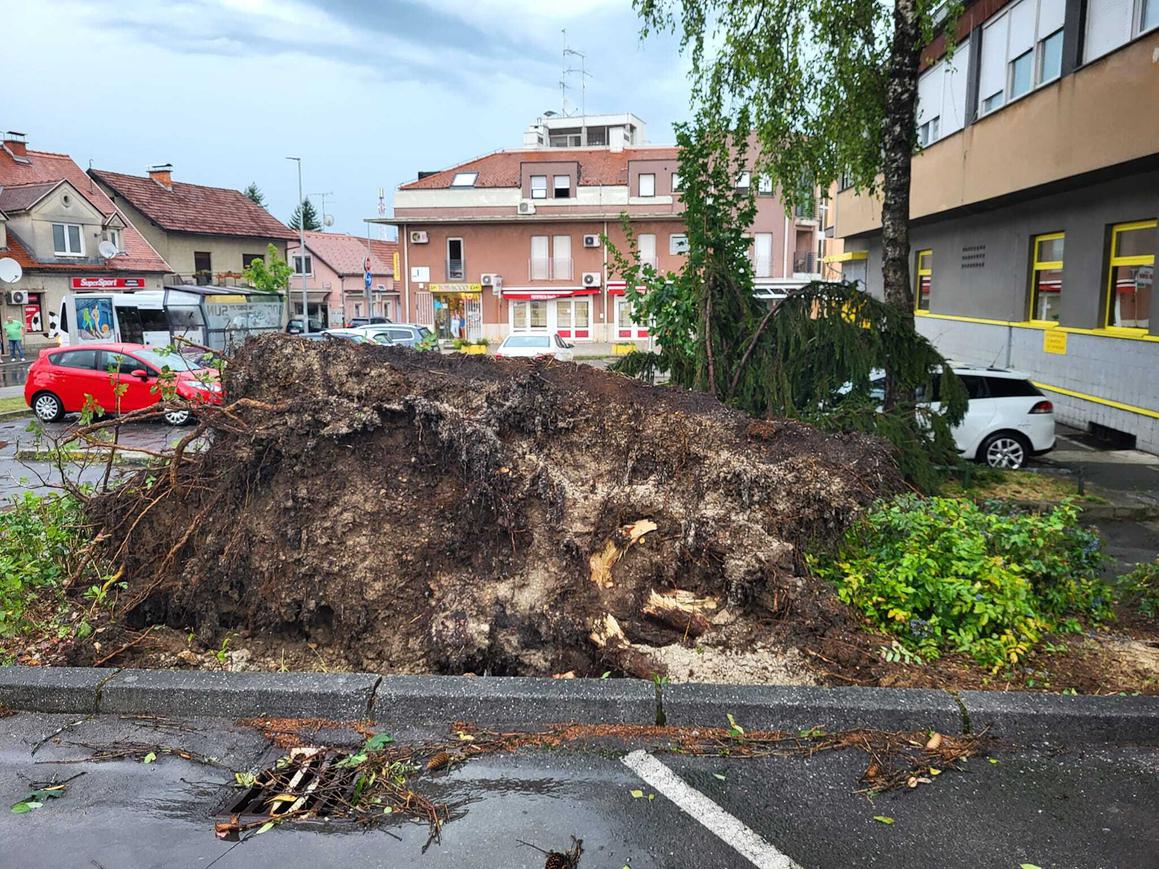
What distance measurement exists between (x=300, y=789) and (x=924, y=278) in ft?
80.6

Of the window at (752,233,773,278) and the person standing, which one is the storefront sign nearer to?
the person standing

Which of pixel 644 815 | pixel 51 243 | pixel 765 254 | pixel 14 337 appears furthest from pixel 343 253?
pixel 644 815

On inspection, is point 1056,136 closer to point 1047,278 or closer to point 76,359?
point 1047,278

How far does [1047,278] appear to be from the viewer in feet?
→ 57.1

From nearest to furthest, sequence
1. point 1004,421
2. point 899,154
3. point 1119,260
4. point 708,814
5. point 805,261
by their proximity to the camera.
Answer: point 708,814 < point 899,154 < point 1004,421 < point 1119,260 < point 805,261

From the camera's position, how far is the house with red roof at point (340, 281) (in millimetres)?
68125

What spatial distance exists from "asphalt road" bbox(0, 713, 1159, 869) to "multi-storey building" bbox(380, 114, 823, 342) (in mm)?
46200

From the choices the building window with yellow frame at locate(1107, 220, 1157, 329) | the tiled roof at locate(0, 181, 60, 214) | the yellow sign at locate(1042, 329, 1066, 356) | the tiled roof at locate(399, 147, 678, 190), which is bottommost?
the yellow sign at locate(1042, 329, 1066, 356)

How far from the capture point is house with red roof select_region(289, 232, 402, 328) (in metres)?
68.1

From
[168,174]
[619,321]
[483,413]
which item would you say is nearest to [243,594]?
[483,413]

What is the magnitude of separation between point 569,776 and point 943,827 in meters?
1.57

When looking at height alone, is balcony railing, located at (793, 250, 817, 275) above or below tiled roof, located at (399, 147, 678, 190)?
below

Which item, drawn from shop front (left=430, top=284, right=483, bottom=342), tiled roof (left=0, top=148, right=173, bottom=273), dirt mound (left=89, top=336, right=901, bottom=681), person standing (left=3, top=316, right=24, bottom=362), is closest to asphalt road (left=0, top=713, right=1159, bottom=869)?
dirt mound (left=89, top=336, right=901, bottom=681)

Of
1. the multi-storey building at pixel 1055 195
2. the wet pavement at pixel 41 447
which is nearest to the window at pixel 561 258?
the multi-storey building at pixel 1055 195
